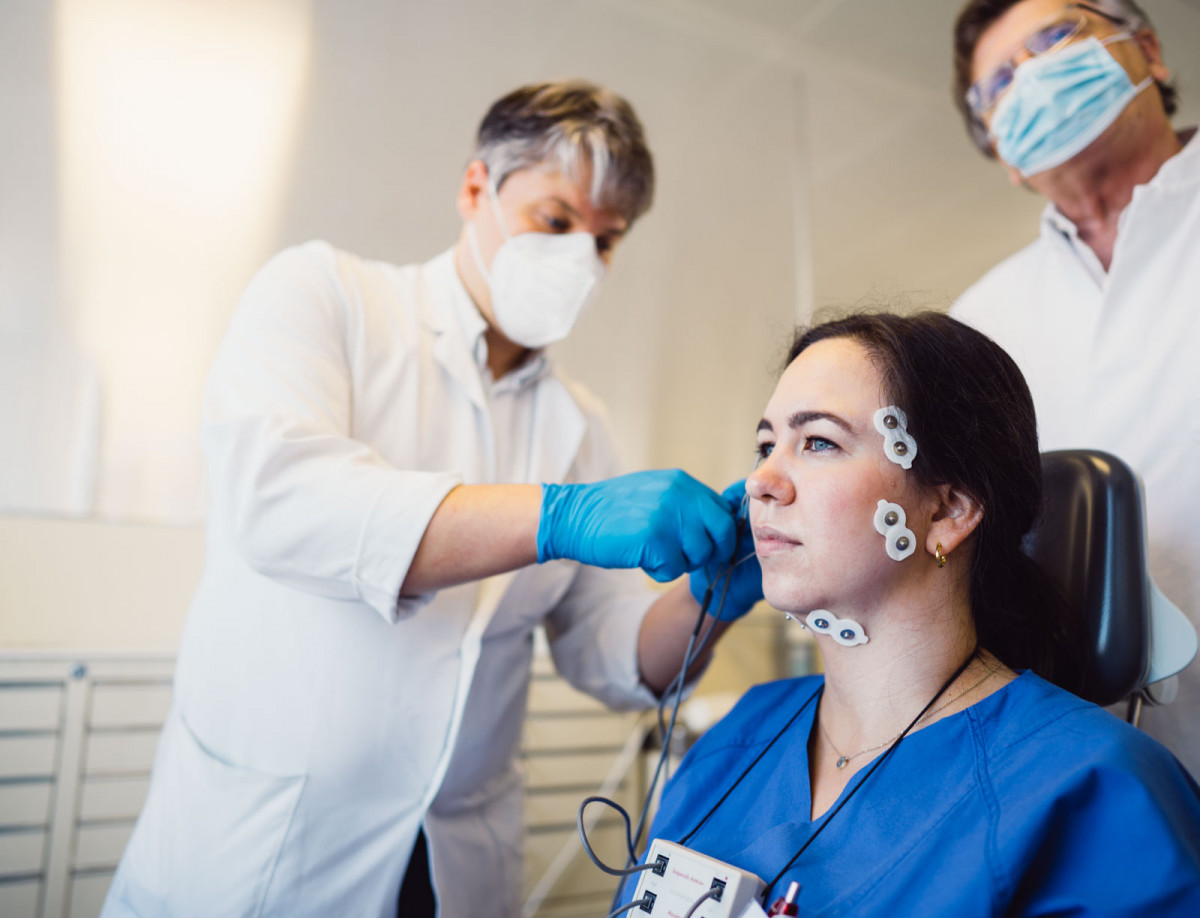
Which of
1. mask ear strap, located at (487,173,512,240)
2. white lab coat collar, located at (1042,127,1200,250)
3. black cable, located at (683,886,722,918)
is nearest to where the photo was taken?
black cable, located at (683,886,722,918)

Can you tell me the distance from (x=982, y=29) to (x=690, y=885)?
5.48 ft

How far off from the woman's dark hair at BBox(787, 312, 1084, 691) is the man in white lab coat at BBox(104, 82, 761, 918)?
0.30 m

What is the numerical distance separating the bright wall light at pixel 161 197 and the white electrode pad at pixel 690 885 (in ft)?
5.54

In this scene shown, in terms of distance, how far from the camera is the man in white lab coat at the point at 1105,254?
1286 mm

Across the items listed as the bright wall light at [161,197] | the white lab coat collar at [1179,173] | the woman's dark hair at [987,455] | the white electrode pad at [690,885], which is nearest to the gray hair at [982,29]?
the white lab coat collar at [1179,173]

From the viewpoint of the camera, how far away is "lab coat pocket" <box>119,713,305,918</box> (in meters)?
1.15

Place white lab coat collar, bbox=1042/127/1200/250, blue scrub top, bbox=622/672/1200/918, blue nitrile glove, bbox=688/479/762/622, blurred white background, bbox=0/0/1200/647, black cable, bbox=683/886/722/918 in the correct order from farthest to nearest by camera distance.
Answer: blurred white background, bbox=0/0/1200/647 → white lab coat collar, bbox=1042/127/1200/250 → blue nitrile glove, bbox=688/479/762/622 → black cable, bbox=683/886/722/918 → blue scrub top, bbox=622/672/1200/918

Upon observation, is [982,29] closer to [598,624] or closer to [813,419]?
[813,419]

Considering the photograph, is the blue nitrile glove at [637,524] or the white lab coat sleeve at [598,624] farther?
the white lab coat sleeve at [598,624]

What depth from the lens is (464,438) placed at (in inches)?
56.1

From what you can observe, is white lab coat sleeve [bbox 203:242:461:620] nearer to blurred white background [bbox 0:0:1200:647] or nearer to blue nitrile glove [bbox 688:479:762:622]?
blue nitrile glove [bbox 688:479:762:622]

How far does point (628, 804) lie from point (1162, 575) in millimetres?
1672

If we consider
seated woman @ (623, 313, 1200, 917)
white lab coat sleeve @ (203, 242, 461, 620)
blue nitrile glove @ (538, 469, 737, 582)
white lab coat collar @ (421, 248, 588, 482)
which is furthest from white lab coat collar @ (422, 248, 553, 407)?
seated woman @ (623, 313, 1200, 917)

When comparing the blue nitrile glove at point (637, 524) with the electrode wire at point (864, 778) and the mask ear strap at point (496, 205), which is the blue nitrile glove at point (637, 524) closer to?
the electrode wire at point (864, 778)
